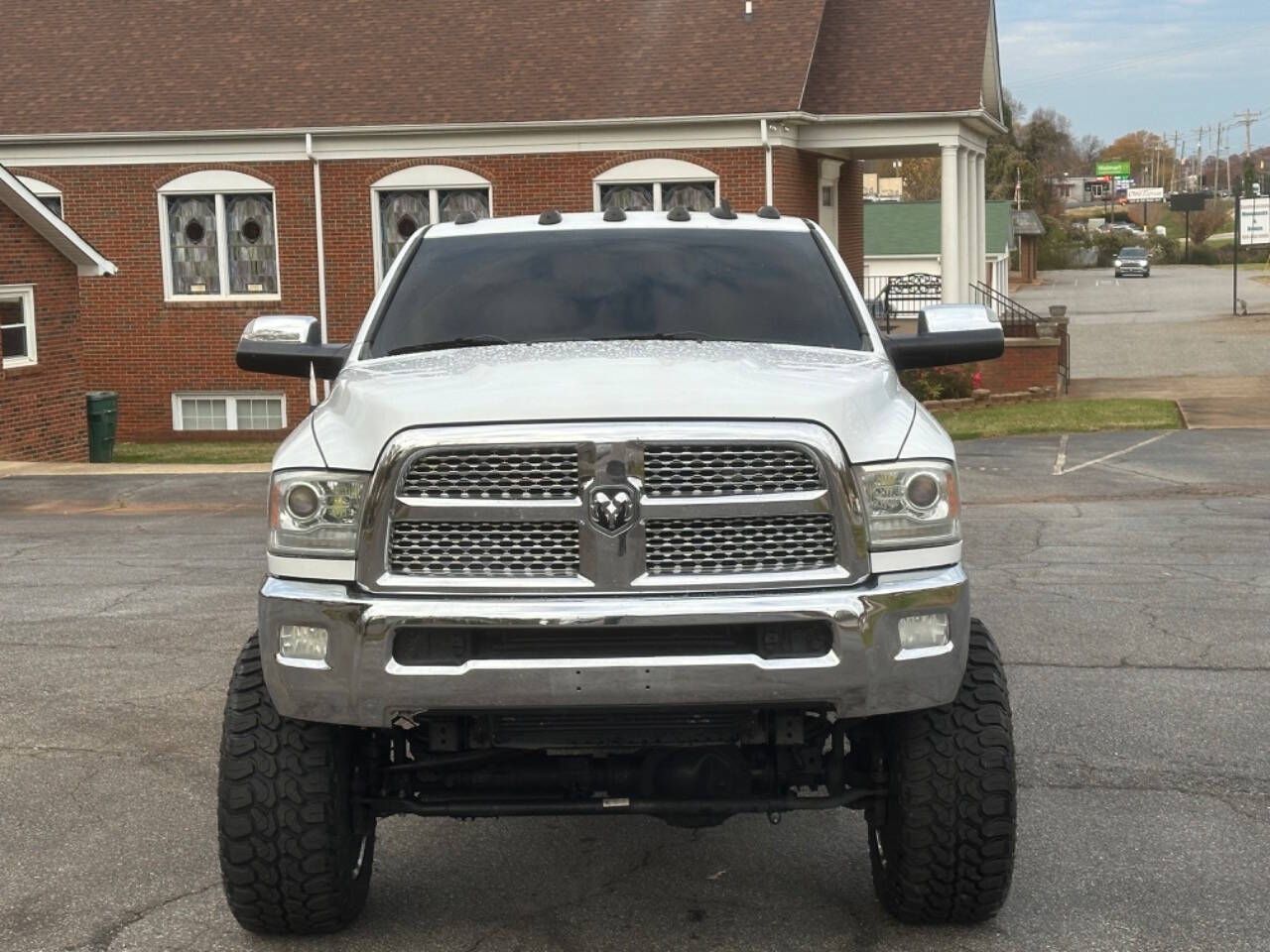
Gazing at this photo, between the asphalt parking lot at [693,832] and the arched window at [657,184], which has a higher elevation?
the arched window at [657,184]

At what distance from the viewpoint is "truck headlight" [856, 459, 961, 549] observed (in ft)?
14.8

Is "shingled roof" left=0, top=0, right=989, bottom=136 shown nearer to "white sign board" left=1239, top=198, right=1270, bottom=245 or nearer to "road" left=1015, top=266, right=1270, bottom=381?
"road" left=1015, top=266, right=1270, bottom=381

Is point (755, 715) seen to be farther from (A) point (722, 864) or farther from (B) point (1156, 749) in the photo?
(B) point (1156, 749)

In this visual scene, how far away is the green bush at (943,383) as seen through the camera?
26.6 metres

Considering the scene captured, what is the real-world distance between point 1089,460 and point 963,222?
11.0 metres

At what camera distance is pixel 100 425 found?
2434 centimetres

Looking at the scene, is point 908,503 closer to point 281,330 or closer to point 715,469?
point 715,469

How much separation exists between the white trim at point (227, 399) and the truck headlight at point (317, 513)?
2449cm

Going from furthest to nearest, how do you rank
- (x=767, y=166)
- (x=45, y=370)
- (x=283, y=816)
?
(x=767, y=166), (x=45, y=370), (x=283, y=816)

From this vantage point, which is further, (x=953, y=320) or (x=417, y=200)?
(x=417, y=200)

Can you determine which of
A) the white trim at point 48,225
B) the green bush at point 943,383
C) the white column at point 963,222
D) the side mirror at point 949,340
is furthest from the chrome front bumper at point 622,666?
the white column at point 963,222

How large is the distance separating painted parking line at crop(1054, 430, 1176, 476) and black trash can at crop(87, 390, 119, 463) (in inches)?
507

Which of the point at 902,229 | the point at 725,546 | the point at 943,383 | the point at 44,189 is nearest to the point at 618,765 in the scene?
the point at 725,546

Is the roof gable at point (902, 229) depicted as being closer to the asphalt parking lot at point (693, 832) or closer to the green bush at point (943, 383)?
the green bush at point (943, 383)
